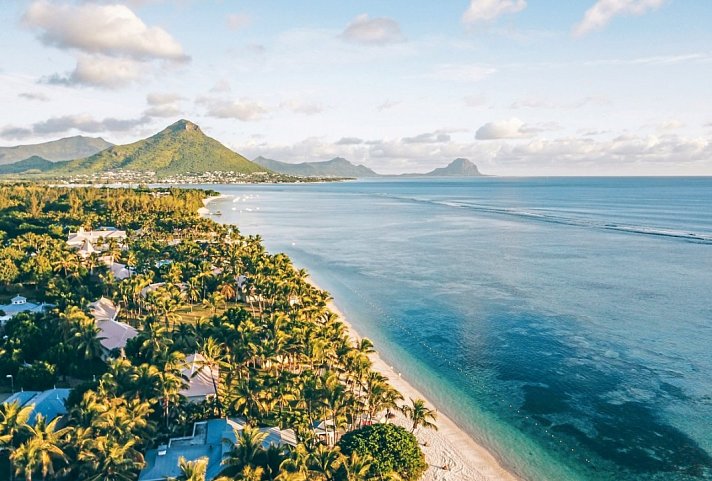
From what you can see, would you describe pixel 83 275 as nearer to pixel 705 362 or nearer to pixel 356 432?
pixel 356 432

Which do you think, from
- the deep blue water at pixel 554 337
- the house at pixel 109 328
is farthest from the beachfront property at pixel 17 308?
the deep blue water at pixel 554 337

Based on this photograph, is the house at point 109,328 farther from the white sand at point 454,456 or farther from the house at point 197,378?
the white sand at point 454,456

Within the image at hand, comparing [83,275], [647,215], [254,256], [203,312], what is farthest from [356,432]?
[647,215]

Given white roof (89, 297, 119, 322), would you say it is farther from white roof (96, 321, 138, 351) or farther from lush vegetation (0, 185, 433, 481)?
white roof (96, 321, 138, 351)

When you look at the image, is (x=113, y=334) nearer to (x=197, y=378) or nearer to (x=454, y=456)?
(x=197, y=378)

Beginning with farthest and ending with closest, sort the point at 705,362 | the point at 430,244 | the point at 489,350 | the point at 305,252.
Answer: the point at 430,244
the point at 305,252
the point at 489,350
the point at 705,362

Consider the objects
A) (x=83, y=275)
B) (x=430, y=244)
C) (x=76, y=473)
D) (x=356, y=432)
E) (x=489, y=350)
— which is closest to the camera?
(x=76, y=473)

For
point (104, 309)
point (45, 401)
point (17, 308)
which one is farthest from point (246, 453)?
point (17, 308)
